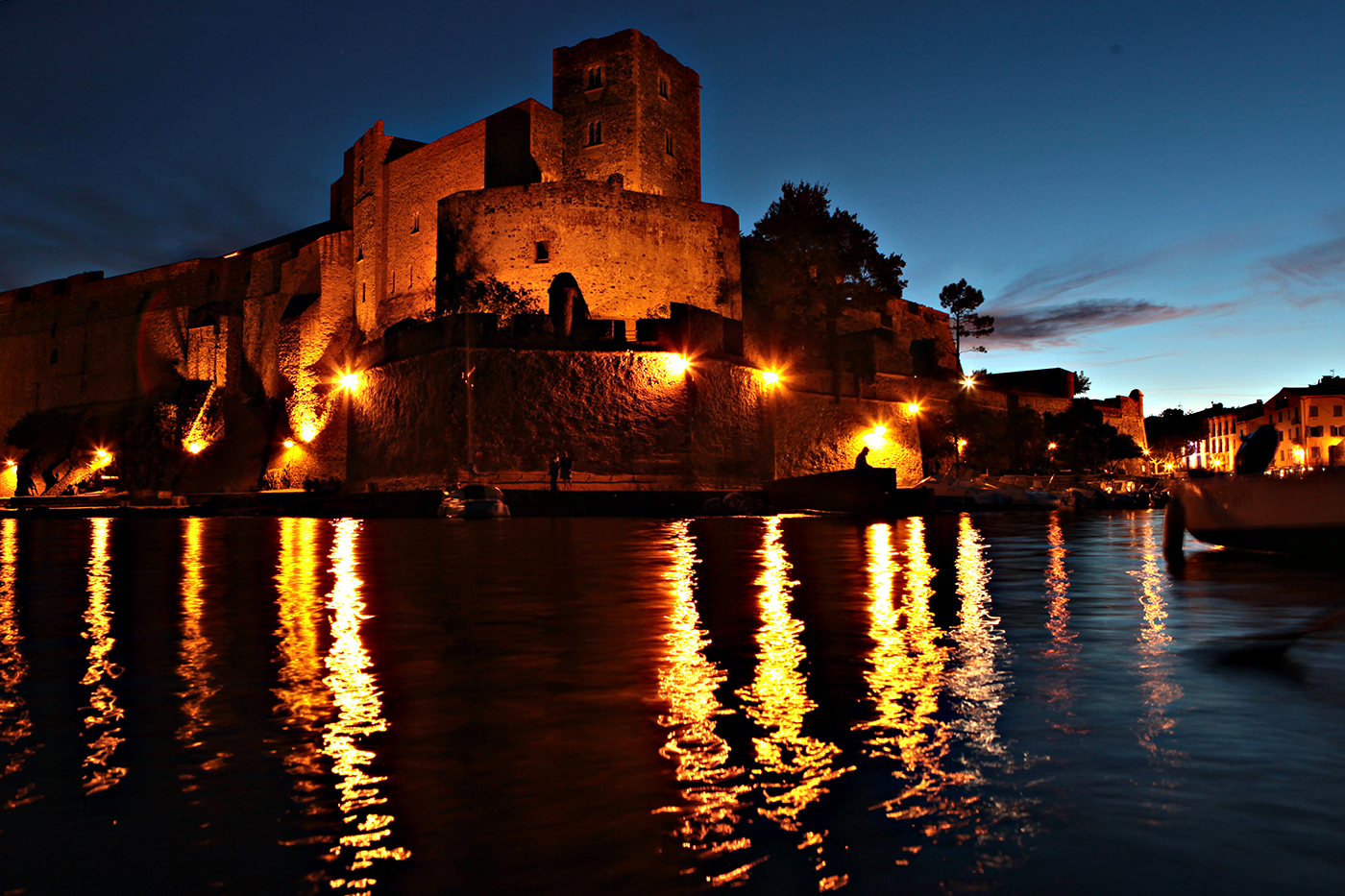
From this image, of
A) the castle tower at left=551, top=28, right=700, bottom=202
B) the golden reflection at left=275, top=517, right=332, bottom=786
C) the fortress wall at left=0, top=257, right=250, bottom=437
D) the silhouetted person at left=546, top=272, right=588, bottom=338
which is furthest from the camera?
the fortress wall at left=0, top=257, right=250, bottom=437

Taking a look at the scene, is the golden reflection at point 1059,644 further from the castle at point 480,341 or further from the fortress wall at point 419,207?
the fortress wall at point 419,207

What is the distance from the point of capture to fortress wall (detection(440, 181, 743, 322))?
34625mm

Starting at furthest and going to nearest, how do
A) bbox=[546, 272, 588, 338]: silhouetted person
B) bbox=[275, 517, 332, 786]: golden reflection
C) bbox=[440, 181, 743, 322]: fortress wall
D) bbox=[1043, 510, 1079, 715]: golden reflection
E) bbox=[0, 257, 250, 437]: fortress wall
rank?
bbox=[0, 257, 250, 437]: fortress wall
bbox=[440, 181, 743, 322]: fortress wall
bbox=[546, 272, 588, 338]: silhouetted person
bbox=[1043, 510, 1079, 715]: golden reflection
bbox=[275, 517, 332, 786]: golden reflection

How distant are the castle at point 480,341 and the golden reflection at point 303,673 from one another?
69.0 ft

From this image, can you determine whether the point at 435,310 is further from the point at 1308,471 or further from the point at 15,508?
the point at 1308,471

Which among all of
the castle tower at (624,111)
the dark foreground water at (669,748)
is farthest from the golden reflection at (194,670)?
the castle tower at (624,111)

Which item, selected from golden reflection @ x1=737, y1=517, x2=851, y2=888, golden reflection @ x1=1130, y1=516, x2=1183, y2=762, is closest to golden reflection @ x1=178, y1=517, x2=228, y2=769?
golden reflection @ x1=737, y1=517, x2=851, y2=888

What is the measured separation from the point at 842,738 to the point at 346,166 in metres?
48.0

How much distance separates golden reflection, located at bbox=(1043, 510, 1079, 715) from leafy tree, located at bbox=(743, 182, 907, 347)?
32185mm

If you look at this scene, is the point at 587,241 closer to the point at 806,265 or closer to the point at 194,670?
the point at 806,265

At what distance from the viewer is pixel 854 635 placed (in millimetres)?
4508

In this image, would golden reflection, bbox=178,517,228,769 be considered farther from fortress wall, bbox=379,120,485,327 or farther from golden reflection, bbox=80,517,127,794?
fortress wall, bbox=379,120,485,327

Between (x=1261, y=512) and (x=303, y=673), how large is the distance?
Answer: 8102 mm

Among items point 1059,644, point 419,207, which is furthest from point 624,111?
point 1059,644
